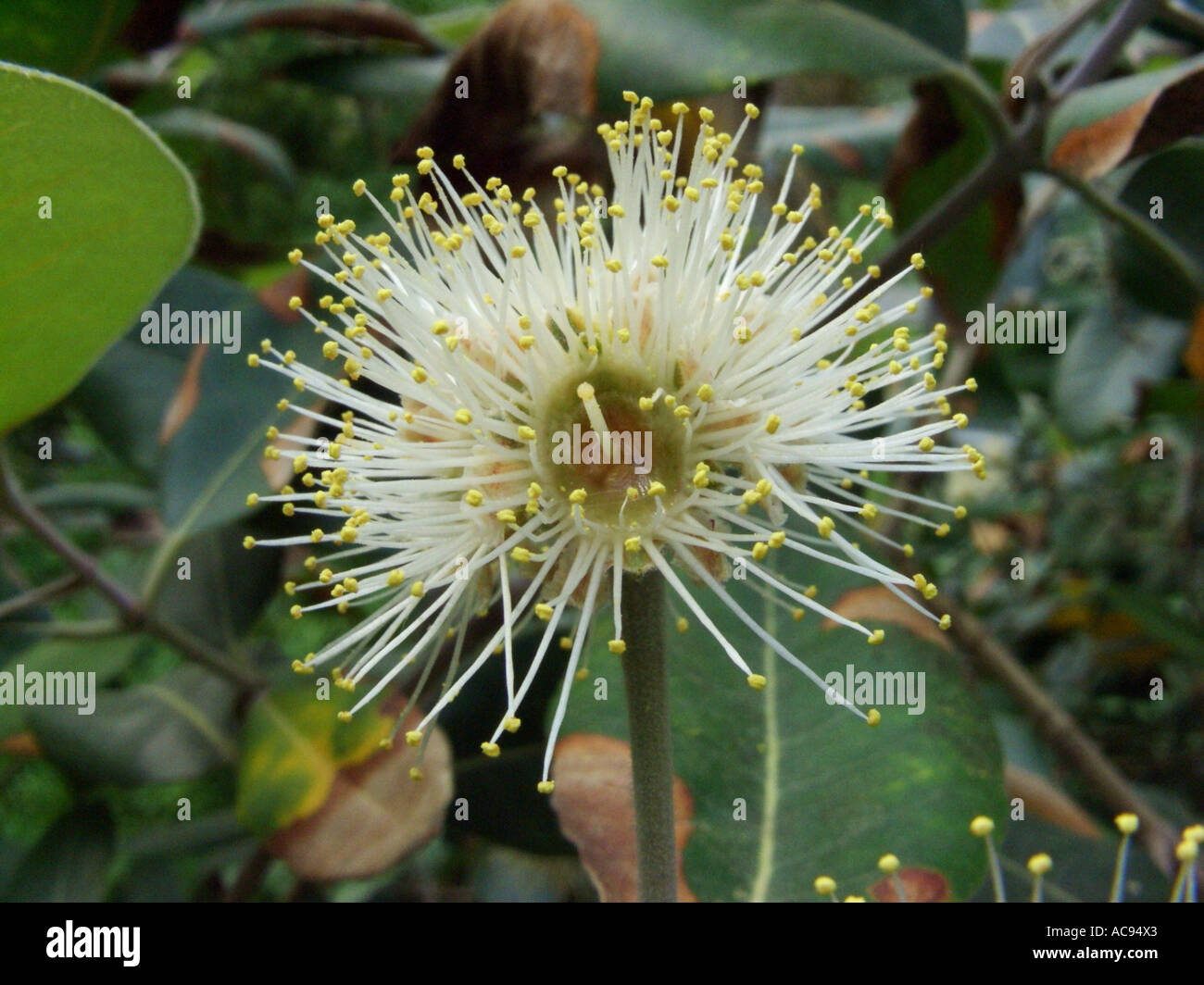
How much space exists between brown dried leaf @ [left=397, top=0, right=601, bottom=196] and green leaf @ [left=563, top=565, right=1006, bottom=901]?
1.83 ft

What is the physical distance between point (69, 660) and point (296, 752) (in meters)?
0.53

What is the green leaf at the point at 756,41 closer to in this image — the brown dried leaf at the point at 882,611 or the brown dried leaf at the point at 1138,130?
the brown dried leaf at the point at 1138,130

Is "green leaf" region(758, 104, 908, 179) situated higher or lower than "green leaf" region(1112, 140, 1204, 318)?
higher

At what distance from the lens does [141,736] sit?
1399 millimetres

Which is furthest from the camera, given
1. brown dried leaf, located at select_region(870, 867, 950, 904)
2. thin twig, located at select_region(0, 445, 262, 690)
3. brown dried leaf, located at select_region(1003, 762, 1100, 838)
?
brown dried leaf, located at select_region(1003, 762, 1100, 838)

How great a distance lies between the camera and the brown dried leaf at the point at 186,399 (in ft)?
4.34

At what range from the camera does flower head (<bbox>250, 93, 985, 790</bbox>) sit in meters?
0.76

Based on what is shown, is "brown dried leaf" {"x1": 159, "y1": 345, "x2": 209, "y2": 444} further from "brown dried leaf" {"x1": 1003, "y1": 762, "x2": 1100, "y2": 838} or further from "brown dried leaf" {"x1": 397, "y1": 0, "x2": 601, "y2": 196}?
"brown dried leaf" {"x1": 1003, "y1": 762, "x2": 1100, "y2": 838}

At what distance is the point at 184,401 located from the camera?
1.34m

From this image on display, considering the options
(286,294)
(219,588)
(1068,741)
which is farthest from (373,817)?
(1068,741)

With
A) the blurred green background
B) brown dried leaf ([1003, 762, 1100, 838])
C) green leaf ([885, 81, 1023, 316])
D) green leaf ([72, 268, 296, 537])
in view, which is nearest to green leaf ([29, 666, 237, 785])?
the blurred green background

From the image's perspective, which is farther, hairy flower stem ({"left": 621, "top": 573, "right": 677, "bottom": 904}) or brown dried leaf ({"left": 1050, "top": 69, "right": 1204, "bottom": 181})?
brown dried leaf ({"left": 1050, "top": 69, "right": 1204, "bottom": 181})

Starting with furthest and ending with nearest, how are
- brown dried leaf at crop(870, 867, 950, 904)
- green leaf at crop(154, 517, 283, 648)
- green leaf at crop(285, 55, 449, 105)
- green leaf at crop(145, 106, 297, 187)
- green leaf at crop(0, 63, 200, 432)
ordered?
green leaf at crop(145, 106, 297, 187), green leaf at crop(285, 55, 449, 105), green leaf at crop(154, 517, 283, 648), brown dried leaf at crop(870, 867, 950, 904), green leaf at crop(0, 63, 200, 432)
